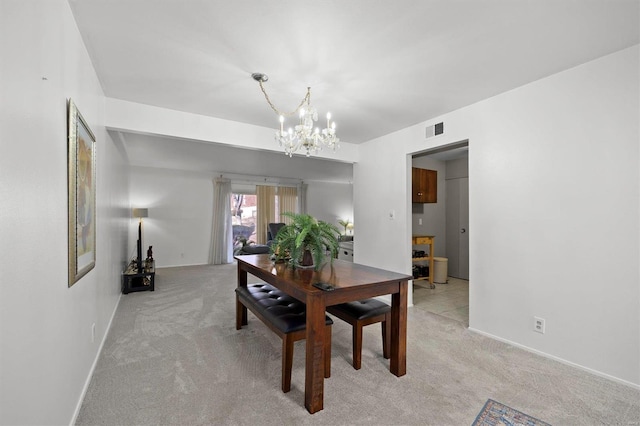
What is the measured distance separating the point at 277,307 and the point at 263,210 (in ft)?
18.9

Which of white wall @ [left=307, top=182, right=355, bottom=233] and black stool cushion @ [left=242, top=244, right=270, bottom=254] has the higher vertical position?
white wall @ [left=307, top=182, right=355, bottom=233]

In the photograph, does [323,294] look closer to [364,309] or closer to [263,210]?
[364,309]

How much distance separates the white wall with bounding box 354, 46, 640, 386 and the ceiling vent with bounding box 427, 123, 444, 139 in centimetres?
10

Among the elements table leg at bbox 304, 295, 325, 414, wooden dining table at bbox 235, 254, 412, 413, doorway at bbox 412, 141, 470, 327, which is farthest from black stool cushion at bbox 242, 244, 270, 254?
table leg at bbox 304, 295, 325, 414

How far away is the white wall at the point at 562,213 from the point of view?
2.05 meters

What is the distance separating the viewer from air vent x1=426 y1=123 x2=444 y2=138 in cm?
334

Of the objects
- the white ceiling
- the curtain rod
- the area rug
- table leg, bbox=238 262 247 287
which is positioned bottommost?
the area rug

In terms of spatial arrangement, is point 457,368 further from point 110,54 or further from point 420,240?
point 110,54

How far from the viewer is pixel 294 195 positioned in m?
8.31

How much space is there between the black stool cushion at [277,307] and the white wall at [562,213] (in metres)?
1.87

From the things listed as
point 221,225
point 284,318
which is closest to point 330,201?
point 221,225

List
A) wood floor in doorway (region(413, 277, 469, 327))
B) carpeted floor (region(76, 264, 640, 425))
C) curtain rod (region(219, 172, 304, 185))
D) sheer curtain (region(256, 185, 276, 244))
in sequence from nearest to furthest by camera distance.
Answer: carpeted floor (region(76, 264, 640, 425))
wood floor in doorway (region(413, 277, 469, 327))
curtain rod (region(219, 172, 304, 185))
sheer curtain (region(256, 185, 276, 244))

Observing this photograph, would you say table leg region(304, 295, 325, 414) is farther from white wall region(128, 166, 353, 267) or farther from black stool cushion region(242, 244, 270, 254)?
white wall region(128, 166, 353, 267)

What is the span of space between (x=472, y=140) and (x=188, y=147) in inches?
164
